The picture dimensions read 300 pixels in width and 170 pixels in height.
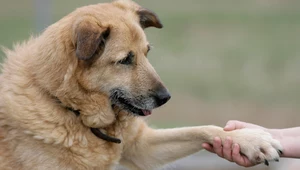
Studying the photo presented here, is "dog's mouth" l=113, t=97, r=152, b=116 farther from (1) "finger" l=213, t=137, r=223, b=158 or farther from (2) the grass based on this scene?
(2) the grass

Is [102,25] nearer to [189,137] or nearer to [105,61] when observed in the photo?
[105,61]

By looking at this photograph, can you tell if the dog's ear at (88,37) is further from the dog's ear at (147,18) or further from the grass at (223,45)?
the grass at (223,45)

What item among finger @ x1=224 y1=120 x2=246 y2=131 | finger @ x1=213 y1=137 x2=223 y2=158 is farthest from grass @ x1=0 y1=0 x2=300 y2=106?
finger @ x1=213 y1=137 x2=223 y2=158

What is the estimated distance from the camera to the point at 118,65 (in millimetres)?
6406

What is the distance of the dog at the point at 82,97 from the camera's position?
6.25 meters

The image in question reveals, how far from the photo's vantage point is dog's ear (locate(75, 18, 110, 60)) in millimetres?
6113

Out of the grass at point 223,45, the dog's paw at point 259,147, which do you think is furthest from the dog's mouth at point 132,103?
the grass at point 223,45

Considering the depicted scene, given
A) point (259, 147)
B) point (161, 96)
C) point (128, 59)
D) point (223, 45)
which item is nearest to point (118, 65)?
point (128, 59)

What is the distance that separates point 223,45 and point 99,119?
1315 centimetres

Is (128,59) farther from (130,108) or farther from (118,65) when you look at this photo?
(130,108)

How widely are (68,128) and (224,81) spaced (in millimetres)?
9936

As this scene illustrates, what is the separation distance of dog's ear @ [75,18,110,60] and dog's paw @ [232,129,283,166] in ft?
4.64

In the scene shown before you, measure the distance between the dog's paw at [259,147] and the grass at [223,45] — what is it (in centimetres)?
715

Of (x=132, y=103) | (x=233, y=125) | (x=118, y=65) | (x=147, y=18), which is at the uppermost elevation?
(x=147, y=18)
